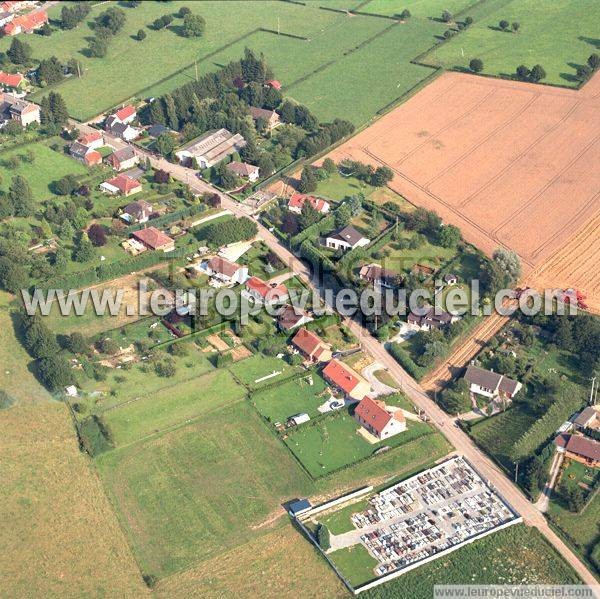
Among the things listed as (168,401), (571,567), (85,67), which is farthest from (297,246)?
(85,67)

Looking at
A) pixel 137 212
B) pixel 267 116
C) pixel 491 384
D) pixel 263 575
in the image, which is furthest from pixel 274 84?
pixel 263 575

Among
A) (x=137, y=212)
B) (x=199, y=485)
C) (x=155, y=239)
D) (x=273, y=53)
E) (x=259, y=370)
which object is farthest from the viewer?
(x=273, y=53)

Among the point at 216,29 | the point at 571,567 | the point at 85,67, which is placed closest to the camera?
the point at 571,567

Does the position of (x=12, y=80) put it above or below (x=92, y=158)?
above

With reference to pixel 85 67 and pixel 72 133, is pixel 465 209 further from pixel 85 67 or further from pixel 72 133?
pixel 85 67

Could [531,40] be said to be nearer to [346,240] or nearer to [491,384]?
[346,240]
